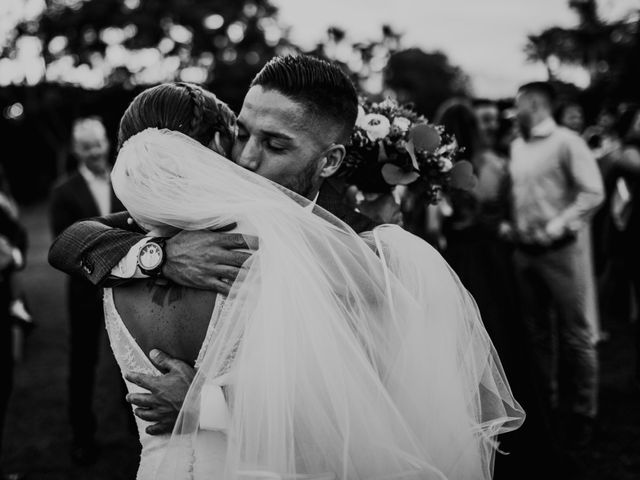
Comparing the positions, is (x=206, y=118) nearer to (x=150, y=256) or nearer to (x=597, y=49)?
(x=150, y=256)

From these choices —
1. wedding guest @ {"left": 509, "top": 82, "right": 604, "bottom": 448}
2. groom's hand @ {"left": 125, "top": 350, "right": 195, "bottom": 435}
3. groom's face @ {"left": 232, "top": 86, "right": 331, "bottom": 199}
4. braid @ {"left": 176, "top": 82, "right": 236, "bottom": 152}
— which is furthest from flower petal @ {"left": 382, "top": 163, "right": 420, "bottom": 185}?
wedding guest @ {"left": 509, "top": 82, "right": 604, "bottom": 448}

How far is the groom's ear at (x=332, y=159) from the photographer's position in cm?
224

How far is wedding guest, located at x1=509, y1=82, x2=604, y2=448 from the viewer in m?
4.62

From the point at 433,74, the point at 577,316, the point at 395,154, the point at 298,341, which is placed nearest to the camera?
the point at 298,341

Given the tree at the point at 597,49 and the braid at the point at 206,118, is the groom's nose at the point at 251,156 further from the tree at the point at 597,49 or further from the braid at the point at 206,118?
the tree at the point at 597,49

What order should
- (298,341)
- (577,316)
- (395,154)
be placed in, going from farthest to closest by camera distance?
(577,316), (395,154), (298,341)

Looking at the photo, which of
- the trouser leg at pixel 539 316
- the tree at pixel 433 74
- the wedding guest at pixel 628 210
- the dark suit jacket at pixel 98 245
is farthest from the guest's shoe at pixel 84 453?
the tree at pixel 433 74

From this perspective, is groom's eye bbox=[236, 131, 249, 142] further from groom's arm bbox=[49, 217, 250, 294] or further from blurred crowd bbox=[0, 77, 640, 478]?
blurred crowd bbox=[0, 77, 640, 478]

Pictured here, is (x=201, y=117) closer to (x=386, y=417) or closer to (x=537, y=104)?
(x=386, y=417)

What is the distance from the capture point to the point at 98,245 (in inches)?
82.0

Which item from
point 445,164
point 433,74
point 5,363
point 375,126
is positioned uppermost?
point 433,74

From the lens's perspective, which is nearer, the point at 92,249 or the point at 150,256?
the point at 150,256

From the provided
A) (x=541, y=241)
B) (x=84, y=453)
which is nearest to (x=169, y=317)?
(x=84, y=453)

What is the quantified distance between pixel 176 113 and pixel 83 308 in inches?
121
